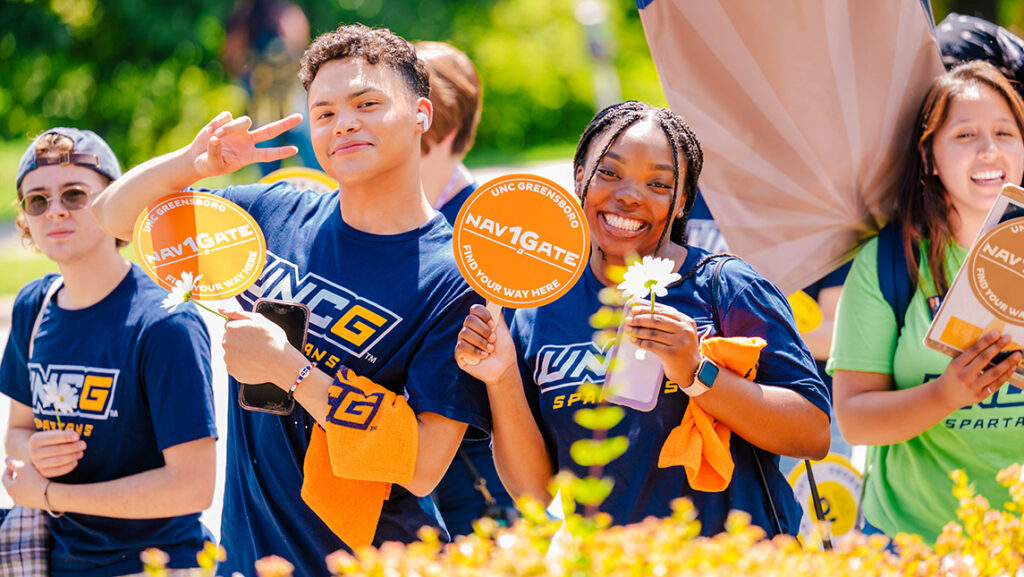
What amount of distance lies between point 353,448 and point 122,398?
0.98 meters

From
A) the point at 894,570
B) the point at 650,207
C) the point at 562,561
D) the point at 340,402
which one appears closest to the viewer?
the point at 562,561

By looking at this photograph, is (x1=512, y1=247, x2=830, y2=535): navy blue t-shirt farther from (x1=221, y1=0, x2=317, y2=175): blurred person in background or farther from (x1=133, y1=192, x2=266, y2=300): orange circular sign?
(x1=221, y1=0, x2=317, y2=175): blurred person in background

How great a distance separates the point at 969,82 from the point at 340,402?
1.95m

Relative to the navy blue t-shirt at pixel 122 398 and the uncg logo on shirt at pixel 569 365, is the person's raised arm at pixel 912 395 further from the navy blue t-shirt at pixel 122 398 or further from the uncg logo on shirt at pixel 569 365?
the navy blue t-shirt at pixel 122 398

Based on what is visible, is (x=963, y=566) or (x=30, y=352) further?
(x=30, y=352)

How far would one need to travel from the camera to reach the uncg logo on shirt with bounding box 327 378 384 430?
2.29 metres

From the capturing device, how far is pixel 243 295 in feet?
8.55

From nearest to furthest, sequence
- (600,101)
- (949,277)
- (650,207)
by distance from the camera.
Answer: (650,207), (949,277), (600,101)

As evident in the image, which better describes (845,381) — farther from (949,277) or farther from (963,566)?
(963,566)

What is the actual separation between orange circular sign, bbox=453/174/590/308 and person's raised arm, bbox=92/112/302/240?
0.60 metres

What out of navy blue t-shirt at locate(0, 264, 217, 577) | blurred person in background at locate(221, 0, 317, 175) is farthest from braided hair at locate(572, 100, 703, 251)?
blurred person in background at locate(221, 0, 317, 175)

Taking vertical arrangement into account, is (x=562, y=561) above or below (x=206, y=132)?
below

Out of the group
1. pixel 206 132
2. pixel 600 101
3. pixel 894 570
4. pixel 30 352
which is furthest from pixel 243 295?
pixel 600 101

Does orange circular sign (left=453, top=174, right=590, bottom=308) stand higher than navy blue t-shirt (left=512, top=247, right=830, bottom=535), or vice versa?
orange circular sign (left=453, top=174, right=590, bottom=308)
